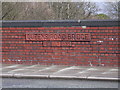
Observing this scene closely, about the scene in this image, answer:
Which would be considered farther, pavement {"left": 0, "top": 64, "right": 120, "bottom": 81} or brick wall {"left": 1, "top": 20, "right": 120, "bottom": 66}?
brick wall {"left": 1, "top": 20, "right": 120, "bottom": 66}

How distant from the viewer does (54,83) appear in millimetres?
9914

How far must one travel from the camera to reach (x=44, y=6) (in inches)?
1331

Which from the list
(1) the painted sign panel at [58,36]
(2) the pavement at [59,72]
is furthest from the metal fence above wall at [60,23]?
(2) the pavement at [59,72]

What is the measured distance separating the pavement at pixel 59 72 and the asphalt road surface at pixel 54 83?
0.17 metres

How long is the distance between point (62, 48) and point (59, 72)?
1989 mm

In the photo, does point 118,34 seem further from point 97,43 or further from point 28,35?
point 28,35

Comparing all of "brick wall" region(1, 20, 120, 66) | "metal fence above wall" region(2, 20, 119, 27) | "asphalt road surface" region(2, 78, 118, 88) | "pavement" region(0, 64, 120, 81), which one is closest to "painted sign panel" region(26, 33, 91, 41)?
"brick wall" region(1, 20, 120, 66)

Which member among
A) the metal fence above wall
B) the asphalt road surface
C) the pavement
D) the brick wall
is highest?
the metal fence above wall

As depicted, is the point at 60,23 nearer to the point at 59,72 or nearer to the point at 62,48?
the point at 62,48

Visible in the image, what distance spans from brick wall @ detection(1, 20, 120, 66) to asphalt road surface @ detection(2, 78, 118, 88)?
283 cm

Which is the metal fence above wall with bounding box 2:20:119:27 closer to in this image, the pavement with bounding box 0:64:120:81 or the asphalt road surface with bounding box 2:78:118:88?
the pavement with bounding box 0:64:120:81

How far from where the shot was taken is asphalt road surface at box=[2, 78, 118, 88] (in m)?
9.37

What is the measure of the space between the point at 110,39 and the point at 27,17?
19.1 meters

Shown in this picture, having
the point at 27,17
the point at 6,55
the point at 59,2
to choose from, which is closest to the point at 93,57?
the point at 6,55
